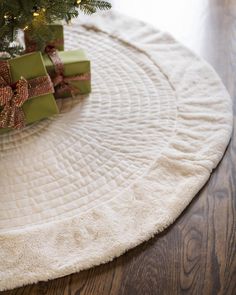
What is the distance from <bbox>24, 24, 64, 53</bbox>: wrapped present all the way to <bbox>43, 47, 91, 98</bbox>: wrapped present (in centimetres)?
4

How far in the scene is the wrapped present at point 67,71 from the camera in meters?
1.62

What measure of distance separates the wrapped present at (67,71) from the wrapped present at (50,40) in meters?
0.04

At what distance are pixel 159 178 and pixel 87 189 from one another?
0.77ft

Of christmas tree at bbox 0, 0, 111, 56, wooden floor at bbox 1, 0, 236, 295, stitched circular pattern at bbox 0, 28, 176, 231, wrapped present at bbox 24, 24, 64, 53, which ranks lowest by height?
wooden floor at bbox 1, 0, 236, 295

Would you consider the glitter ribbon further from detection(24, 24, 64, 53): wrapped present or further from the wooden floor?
the wooden floor

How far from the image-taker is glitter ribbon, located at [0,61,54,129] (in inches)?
58.6

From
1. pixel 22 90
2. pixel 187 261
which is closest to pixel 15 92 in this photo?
pixel 22 90

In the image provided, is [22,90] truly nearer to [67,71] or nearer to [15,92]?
[15,92]

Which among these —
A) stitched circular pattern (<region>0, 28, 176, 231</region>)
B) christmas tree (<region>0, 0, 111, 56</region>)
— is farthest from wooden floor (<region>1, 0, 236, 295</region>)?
christmas tree (<region>0, 0, 111, 56</region>)

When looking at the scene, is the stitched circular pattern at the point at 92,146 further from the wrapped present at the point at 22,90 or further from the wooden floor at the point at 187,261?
the wooden floor at the point at 187,261

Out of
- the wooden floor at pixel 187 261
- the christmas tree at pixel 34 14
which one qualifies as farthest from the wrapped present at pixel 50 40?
the wooden floor at pixel 187 261

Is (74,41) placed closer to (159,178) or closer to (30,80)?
(30,80)

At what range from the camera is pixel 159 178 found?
1.42 metres

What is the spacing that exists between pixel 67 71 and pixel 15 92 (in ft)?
0.77
